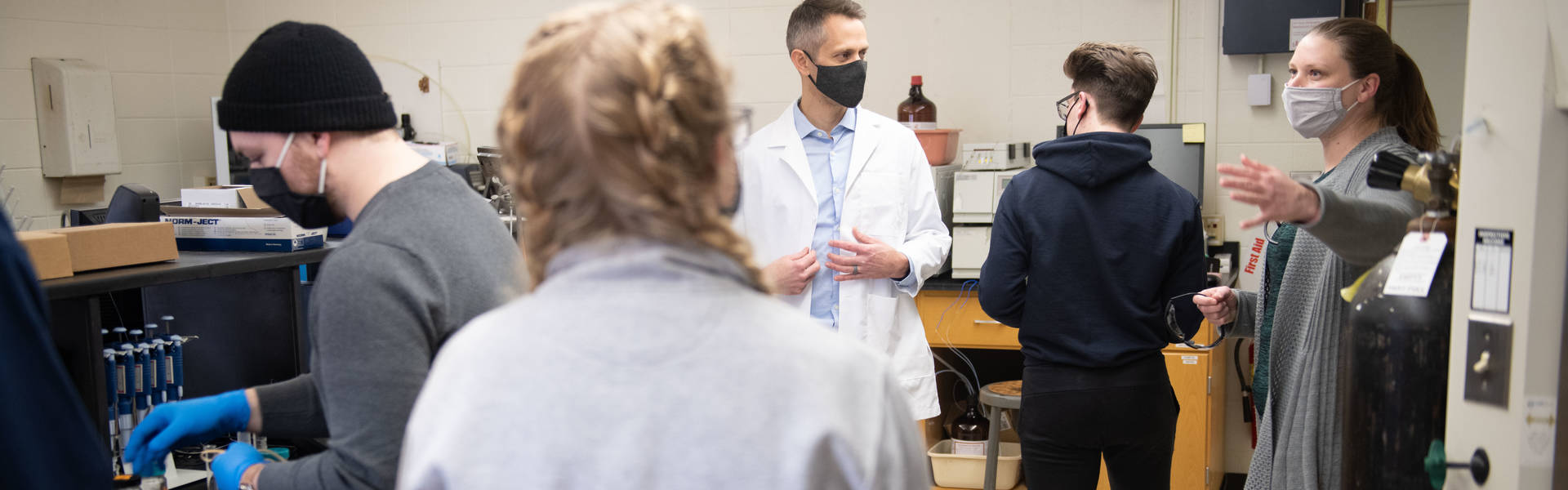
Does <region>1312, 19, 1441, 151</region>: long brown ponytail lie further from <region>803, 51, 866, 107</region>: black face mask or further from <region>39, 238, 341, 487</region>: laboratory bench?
<region>39, 238, 341, 487</region>: laboratory bench

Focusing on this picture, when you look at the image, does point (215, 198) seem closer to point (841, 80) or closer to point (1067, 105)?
point (841, 80)

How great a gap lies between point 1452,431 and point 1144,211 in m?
0.83

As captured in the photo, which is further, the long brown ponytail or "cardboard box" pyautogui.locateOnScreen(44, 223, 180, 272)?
the long brown ponytail

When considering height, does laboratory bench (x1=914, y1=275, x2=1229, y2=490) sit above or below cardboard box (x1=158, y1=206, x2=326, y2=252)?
below

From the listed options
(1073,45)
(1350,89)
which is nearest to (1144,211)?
(1350,89)

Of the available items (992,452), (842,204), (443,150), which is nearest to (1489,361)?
(842,204)

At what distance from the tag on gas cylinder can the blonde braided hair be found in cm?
92

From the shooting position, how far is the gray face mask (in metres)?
1.88

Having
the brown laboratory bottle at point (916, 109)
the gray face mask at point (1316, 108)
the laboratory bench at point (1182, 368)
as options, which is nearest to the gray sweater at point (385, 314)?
the gray face mask at point (1316, 108)

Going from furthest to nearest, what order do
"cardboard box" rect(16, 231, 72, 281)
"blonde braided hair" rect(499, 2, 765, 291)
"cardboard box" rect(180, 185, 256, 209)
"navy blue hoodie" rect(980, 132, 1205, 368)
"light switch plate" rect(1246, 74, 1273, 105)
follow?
1. "light switch plate" rect(1246, 74, 1273, 105)
2. "cardboard box" rect(180, 185, 256, 209)
3. "navy blue hoodie" rect(980, 132, 1205, 368)
4. "cardboard box" rect(16, 231, 72, 281)
5. "blonde braided hair" rect(499, 2, 765, 291)

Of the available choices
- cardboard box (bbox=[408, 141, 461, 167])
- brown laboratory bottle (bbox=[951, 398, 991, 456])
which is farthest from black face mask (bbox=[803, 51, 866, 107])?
cardboard box (bbox=[408, 141, 461, 167])

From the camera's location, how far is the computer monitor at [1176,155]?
3424 mm

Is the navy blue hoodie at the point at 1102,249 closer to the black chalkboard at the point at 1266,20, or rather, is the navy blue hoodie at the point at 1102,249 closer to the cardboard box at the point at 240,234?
the cardboard box at the point at 240,234

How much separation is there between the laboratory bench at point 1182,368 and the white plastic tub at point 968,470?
0.11m
